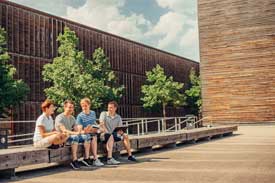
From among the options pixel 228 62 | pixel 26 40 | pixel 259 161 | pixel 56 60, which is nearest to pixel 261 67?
pixel 228 62

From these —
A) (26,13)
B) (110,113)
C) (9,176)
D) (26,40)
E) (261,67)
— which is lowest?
(9,176)

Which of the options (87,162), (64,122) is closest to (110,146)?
(87,162)

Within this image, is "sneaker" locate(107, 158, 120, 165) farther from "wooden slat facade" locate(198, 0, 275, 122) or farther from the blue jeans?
"wooden slat facade" locate(198, 0, 275, 122)

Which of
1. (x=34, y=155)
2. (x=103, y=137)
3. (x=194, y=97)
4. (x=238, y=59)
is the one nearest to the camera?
(x=34, y=155)

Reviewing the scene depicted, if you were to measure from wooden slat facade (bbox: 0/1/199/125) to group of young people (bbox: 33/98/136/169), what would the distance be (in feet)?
61.9

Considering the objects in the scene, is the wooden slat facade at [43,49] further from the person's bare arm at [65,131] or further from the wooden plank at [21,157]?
the wooden plank at [21,157]

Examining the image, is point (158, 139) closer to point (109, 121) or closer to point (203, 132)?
point (109, 121)

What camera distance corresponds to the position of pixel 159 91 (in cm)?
4188

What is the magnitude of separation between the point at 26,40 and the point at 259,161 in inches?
895

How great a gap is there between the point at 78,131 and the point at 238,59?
23770 mm

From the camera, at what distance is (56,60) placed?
27.5m

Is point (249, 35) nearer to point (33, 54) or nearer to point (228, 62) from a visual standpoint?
point (228, 62)

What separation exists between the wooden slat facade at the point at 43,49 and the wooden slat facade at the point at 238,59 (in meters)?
9.75

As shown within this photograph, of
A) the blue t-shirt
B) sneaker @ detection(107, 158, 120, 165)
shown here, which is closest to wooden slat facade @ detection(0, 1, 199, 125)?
the blue t-shirt
